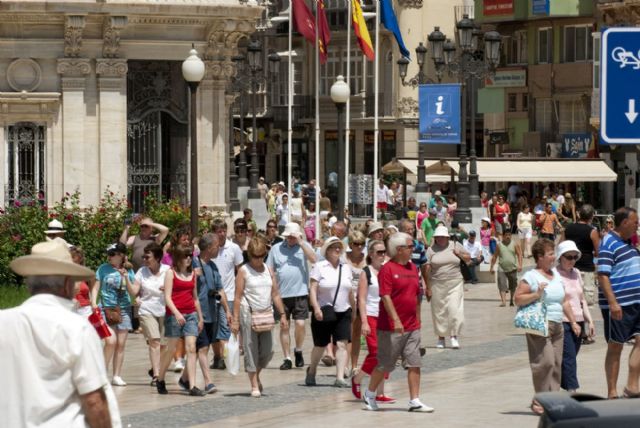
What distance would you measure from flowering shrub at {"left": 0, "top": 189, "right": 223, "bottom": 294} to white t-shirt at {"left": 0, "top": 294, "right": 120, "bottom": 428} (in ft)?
55.6

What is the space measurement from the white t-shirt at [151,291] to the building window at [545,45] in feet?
183

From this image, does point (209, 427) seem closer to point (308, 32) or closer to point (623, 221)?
point (623, 221)

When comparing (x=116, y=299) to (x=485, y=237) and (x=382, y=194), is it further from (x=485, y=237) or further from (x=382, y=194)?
(x=382, y=194)

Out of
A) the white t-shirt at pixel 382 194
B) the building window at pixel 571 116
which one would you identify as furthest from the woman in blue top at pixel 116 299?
the building window at pixel 571 116

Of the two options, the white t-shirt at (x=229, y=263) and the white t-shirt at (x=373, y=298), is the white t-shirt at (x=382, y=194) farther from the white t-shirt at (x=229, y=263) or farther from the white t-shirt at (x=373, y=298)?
the white t-shirt at (x=373, y=298)

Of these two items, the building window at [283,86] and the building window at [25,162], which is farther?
the building window at [283,86]

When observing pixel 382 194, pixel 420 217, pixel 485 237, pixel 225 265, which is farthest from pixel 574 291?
pixel 382 194

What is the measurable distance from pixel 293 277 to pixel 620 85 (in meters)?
9.65

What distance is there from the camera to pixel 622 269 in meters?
15.6

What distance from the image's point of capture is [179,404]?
17.1m

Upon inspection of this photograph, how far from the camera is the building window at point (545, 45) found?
73125mm

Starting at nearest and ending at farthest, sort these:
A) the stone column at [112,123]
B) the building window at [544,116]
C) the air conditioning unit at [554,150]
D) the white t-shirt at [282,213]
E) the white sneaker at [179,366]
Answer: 1. the white sneaker at [179,366]
2. the stone column at [112,123]
3. the white t-shirt at [282,213]
4. the air conditioning unit at [554,150]
5. the building window at [544,116]

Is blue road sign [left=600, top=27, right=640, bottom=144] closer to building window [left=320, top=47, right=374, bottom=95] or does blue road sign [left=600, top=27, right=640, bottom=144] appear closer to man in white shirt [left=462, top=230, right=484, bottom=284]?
man in white shirt [left=462, top=230, right=484, bottom=284]

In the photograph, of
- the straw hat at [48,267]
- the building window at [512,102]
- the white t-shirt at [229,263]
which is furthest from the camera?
the building window at [512,102]
